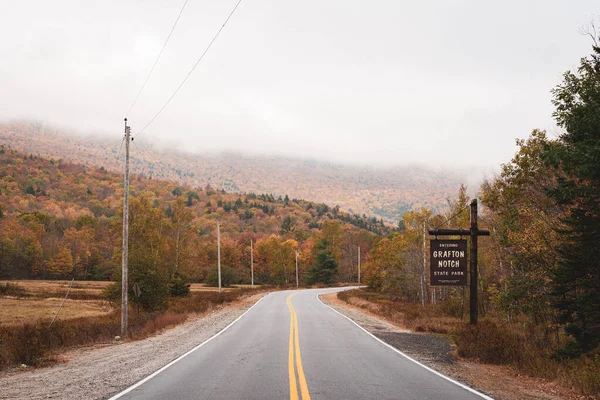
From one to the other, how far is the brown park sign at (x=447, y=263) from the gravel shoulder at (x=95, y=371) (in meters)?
10.1

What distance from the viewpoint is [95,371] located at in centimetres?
1263

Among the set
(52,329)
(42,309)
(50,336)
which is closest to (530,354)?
(50,336)

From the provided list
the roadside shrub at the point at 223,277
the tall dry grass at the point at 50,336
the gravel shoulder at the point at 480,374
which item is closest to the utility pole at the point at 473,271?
the gravel shoulder at the point at 480,374

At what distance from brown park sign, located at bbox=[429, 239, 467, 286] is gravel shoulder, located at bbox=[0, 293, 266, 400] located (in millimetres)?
10112

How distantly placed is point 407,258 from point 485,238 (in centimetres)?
1980

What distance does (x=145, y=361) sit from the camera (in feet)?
45.3

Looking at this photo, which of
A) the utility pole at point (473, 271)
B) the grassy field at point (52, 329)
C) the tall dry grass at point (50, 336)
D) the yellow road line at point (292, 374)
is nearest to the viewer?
the yellow road line at point (292, 374)

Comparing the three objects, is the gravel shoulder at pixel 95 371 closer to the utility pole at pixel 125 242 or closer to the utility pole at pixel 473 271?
the utility pole at pixel 125 242

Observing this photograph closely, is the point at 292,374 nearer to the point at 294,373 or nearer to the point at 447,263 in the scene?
the point at 294,373

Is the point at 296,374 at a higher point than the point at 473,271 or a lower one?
lower

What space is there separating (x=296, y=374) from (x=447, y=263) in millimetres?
11409

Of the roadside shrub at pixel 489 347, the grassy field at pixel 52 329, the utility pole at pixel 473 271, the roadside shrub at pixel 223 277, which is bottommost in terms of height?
the roadside shrub at pixel 223 277

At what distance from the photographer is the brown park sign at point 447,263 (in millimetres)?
19906

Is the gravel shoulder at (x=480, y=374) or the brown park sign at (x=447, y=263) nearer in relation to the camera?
the gravel shoulder at (x=480, y=374)
